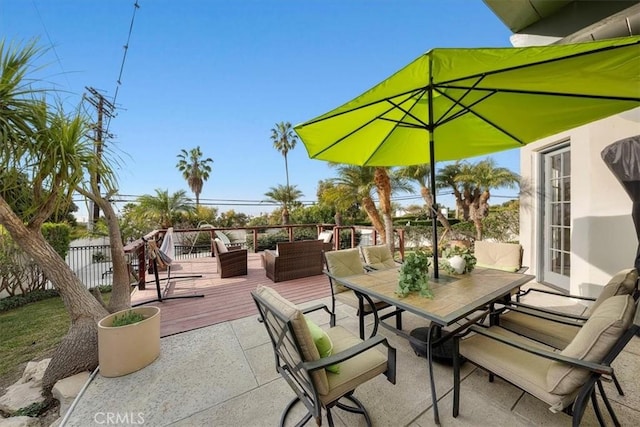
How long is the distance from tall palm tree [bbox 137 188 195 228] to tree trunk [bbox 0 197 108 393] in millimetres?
9033

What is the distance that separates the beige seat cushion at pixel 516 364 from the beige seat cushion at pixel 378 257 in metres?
1.60

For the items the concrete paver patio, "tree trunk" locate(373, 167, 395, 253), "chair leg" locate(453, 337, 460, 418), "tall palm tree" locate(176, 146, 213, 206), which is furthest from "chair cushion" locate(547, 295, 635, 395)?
"tall palm tree" locate(176, 146, 213, 206)

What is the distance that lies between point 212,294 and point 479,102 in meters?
4.53

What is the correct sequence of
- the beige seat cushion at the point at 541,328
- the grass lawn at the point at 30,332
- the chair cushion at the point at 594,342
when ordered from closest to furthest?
the chair cushion at the point at 594,342
the beige seat cushion at the point at 541,328
the grass lawn at the point at 30,332

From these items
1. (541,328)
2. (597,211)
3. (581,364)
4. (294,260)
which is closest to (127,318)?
(294,260)

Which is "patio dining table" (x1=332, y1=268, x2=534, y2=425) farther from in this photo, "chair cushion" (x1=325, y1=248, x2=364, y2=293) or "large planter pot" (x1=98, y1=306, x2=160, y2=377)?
"large planter pot" (x1=98, y1=306, x2=160, y2=377)

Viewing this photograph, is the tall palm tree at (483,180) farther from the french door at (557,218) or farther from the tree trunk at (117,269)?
the tree trunk at (117,269)

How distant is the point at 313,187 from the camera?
1831 centimetres

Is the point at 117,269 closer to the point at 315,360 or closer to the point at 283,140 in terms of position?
the point at 315,360

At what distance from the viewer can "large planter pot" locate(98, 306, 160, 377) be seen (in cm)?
206

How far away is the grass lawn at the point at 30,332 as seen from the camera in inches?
117

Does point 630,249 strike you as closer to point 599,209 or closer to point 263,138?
point 599,209

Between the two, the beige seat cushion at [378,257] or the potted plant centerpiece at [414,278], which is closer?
the potted plant centerpiece at [414,278]

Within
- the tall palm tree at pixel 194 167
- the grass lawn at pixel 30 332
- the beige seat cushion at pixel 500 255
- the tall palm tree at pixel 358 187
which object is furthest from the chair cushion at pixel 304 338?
the tall palm tree at pixel 194 167
